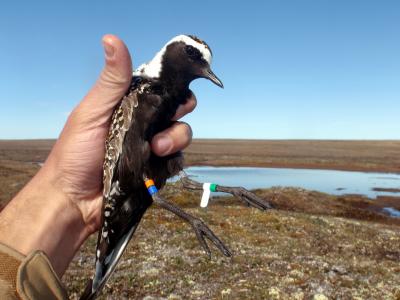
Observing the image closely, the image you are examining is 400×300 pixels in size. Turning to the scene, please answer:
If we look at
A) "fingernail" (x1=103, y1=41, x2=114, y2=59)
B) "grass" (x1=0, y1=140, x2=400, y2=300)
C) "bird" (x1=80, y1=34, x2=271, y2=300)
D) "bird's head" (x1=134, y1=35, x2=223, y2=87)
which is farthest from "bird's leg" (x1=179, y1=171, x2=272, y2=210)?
"grass" (x1=0, y1=140, x2=400, y2=300)

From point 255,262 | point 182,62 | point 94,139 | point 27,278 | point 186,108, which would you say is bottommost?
point 255,262

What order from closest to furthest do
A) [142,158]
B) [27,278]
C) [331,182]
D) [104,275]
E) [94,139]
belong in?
[27,278] → [142,158] → [104,275] → [94,139] → [331,182]

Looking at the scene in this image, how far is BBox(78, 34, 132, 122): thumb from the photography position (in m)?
5.30

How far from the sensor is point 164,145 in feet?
18.8

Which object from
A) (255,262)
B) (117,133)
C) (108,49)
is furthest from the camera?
(255,262)

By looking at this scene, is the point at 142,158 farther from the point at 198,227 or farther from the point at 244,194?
the point at 244,194

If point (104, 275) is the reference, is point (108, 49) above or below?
above

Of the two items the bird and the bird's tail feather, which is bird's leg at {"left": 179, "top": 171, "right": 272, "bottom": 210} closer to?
the bird

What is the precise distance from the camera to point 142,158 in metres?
5.55

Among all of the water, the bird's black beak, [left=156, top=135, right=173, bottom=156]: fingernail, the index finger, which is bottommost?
the water

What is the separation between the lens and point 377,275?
19.2 meters

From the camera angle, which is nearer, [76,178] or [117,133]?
[117,133]

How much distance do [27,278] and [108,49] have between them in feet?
9.30

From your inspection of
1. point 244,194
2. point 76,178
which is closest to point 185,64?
point 244,194
